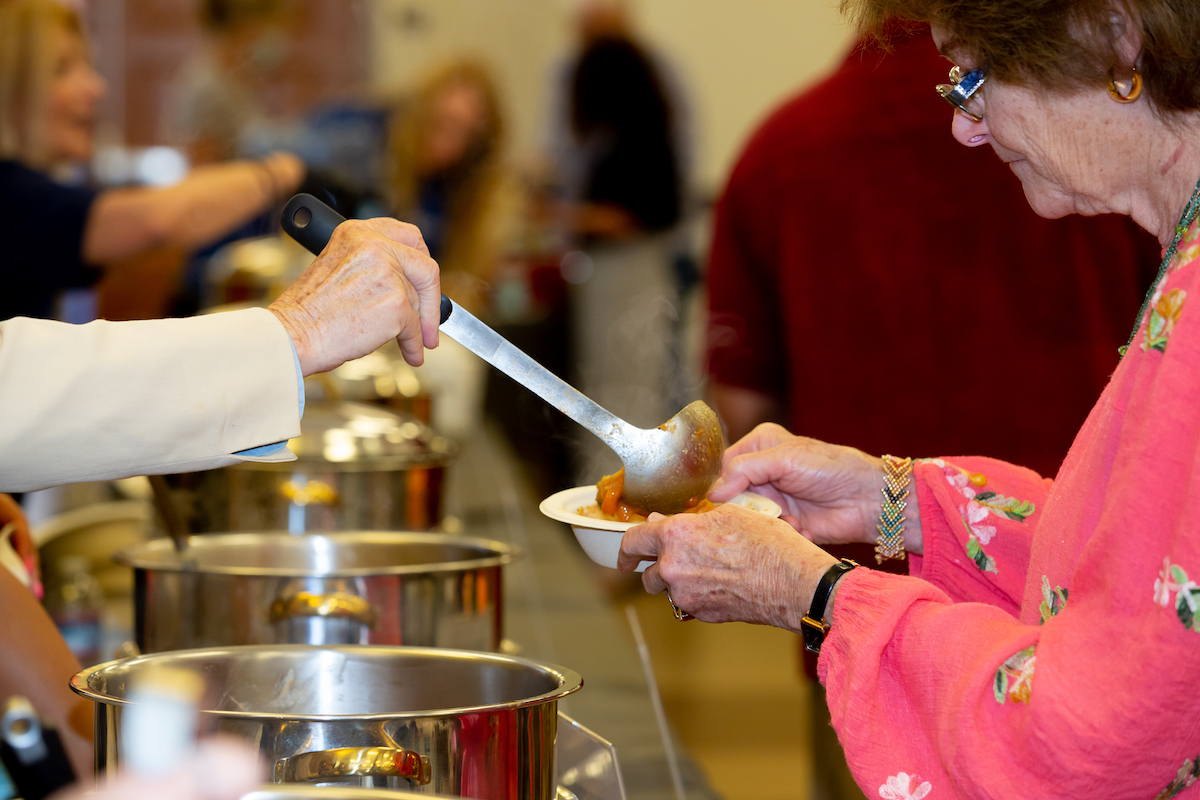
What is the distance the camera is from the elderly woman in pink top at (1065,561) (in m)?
0.63

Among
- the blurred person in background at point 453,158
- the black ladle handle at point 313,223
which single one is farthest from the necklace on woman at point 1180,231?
the blurred person in background at point 453,158

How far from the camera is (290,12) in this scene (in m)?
3.83

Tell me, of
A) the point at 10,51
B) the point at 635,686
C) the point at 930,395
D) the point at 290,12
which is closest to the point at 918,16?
the point at 635,686

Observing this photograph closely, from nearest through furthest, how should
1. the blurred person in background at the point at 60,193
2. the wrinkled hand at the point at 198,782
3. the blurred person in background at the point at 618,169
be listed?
the wrinkled hand at the point at 198,782
the blurred person in background at the point at 60,193
the blurred person in background at the point at 618,169

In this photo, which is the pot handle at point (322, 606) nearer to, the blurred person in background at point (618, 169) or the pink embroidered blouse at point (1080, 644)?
the pink embroidered blouse at point (1080, 644)

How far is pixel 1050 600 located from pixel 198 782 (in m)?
0.50

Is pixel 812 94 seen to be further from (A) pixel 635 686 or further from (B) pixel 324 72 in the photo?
(B) pixel 324 72

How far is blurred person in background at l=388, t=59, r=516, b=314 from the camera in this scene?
3422mm

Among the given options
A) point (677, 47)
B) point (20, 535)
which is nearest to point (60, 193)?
point (20, 535)

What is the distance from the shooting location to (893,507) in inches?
41.5

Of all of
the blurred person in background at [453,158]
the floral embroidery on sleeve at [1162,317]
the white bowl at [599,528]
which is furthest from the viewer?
the blurred person in background at [453,158]

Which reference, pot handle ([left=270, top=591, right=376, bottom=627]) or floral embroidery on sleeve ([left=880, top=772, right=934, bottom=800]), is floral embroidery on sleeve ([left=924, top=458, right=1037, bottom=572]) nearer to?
floral embroidery on sleeve ([left=880, top=772, right=934, bottom=800])

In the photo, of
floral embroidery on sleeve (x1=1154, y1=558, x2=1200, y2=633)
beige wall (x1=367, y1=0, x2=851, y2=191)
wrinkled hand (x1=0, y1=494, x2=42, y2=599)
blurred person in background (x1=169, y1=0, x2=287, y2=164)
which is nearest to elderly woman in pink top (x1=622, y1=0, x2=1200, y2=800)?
floral embroidery on sleeve (x1=1154, y1=558, x2=1200, y2=633)

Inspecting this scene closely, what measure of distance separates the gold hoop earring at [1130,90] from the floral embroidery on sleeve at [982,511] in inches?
14.1
